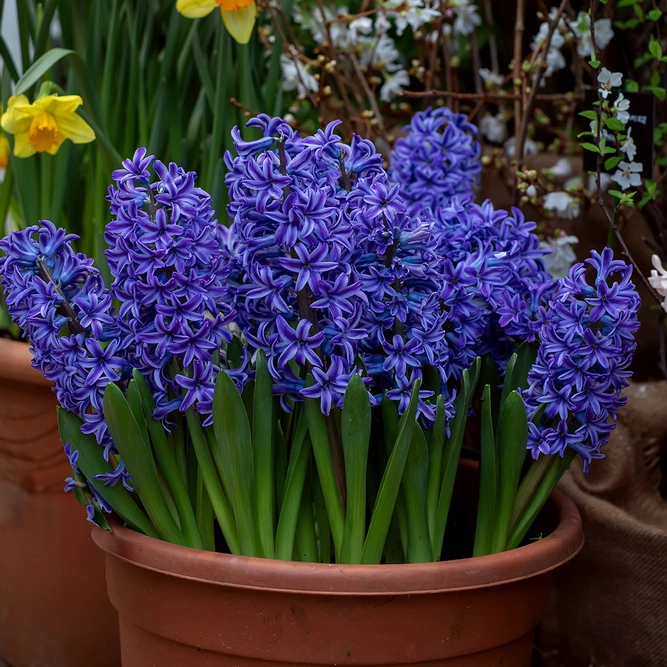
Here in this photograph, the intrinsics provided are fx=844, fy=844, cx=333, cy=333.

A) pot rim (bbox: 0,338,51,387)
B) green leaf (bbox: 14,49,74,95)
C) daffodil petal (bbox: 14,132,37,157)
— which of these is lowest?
pot rim (bbox: 0,338,51,387)

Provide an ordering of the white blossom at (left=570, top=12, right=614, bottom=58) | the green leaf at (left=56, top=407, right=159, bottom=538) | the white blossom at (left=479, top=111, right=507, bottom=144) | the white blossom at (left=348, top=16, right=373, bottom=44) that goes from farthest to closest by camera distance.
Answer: the white blossom at (left=479, top=111, right=507, bottom=144) < the white blossom at (left=348, top=16, right=373, bottom=44) < the white blossom at (left=570, top=12, right=614, bottom=58) < the green leaf at (left=56, top=407, right=159, bottom=538)

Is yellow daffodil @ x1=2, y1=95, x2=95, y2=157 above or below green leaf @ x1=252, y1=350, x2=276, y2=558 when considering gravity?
above

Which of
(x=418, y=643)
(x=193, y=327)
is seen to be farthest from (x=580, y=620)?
(x=193, y=327)

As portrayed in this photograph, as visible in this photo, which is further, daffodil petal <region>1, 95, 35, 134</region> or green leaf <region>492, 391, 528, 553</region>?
daffodil petal <region>1, 95, 35, 134</region>

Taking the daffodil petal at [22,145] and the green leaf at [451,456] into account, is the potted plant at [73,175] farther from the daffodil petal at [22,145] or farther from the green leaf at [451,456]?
the green leaf at [451,456]

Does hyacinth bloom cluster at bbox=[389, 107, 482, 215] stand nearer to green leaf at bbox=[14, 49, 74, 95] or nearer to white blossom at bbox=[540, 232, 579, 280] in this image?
white blossom at bbox=[540, 232, 579, 280]

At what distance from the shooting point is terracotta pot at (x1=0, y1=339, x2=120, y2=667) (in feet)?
4.39

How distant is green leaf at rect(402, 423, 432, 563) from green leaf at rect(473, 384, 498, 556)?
0.24 ft

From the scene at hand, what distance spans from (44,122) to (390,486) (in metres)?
0.72

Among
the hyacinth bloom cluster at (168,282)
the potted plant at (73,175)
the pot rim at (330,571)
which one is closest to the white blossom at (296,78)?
the potted plant at (73,175)

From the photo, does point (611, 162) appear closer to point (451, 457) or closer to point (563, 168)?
point (451, 457)

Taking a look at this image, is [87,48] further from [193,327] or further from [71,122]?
[193,327]

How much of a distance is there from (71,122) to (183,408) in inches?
22.0

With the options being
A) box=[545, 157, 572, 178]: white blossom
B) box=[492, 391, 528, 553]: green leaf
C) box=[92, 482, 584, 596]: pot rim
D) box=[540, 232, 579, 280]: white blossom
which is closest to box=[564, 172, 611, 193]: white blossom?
box=[545, 157, 572, 178]: white blossom
